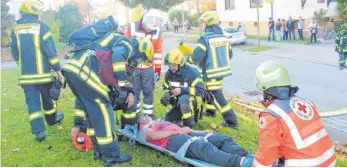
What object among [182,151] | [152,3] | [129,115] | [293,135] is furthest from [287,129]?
[152,3]

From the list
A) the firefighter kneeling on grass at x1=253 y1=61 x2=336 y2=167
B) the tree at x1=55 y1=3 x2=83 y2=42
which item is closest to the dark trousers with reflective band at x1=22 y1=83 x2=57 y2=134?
the firefighter kneeling on grass at x1=253 y1=61 x2=336 y2=167

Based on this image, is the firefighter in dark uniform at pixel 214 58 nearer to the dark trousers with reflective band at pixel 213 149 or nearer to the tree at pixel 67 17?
the dark trousers with reflective band at pixel 213 149

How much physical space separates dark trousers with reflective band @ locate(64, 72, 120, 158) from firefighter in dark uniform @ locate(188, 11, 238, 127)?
2.12 metres

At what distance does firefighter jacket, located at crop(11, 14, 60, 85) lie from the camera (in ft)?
18.1

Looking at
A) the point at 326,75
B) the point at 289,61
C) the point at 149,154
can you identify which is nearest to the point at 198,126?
the point at 149,154

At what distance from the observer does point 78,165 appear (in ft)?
16.0

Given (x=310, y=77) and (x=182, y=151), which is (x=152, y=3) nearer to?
(x=310, y=77)

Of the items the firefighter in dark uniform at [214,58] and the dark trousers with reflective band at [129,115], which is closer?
the dark trousers with reflective band at [129,115]

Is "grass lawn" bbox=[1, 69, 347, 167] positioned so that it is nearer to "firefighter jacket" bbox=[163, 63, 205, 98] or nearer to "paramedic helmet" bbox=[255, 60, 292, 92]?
"firefighter jacket" bbox=[163, 63, 205, 98]

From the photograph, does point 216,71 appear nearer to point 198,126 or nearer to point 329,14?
point 198,126

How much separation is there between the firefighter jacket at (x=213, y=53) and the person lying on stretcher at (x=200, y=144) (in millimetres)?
1453

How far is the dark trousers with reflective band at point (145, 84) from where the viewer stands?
6285mm

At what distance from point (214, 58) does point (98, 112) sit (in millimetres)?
2415

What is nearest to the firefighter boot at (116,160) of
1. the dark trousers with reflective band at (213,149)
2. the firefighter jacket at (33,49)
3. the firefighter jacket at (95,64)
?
the dark trousers with reflective band at (213,149)
